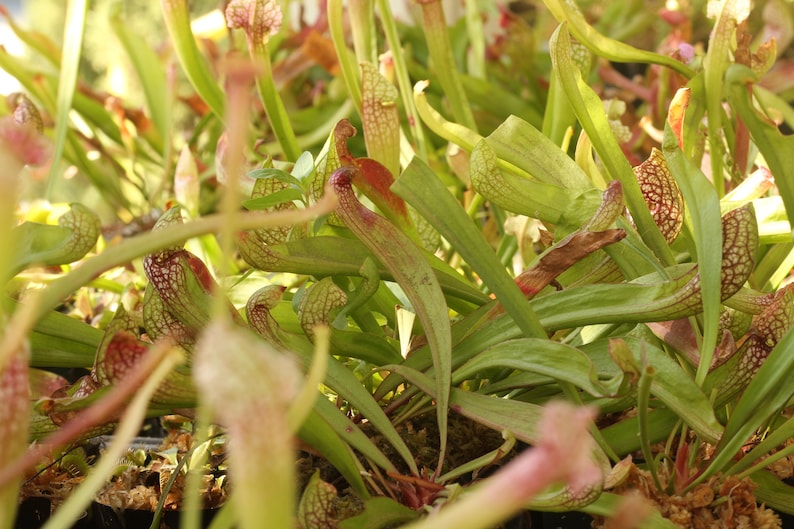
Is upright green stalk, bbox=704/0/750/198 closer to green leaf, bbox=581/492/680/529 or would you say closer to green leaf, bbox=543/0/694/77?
green leaf, bbox=543/0/694/77

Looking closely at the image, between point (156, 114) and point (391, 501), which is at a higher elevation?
point (156, 114)

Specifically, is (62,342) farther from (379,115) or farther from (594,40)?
(594,40)

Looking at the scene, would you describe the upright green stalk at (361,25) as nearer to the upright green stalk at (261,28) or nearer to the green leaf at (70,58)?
the upright green stalk at (261,28)

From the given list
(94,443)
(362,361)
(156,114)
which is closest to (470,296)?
(362,361)

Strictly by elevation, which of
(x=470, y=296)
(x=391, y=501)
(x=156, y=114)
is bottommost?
(x=391, y=501)

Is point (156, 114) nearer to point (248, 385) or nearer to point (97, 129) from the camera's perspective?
point (97, 129)
